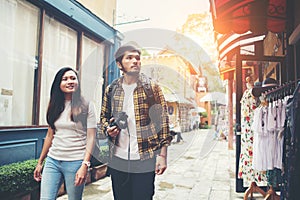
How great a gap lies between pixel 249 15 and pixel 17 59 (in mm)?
2651

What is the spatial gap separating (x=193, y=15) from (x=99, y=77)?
2.34 meters

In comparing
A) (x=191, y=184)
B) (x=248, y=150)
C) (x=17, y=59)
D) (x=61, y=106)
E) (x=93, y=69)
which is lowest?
(x=191, y=184)

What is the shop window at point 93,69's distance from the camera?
175 inches

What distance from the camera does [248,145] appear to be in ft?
9.68

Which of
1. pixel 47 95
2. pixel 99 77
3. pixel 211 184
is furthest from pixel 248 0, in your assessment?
pixel 99 77

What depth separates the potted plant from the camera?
7.56 ft

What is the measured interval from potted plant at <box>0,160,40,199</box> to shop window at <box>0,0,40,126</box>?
642mm

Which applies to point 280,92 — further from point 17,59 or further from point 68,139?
point 17,59

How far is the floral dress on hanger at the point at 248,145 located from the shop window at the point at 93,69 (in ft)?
8.01

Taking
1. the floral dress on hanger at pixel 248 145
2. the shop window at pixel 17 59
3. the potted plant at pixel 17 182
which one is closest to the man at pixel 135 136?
the potted plant at pixel 17 182

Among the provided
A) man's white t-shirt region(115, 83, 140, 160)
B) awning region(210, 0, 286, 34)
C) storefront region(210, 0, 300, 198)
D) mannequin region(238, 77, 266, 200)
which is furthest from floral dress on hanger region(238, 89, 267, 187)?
man's white t-shirt region(115, 83, 140, 160)

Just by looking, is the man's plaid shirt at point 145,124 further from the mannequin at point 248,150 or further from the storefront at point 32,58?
the mannequin at point 248,150

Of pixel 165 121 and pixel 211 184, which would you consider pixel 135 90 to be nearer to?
pixel 165 121

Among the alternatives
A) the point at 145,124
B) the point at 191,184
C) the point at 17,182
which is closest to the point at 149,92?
the point at 145,124
